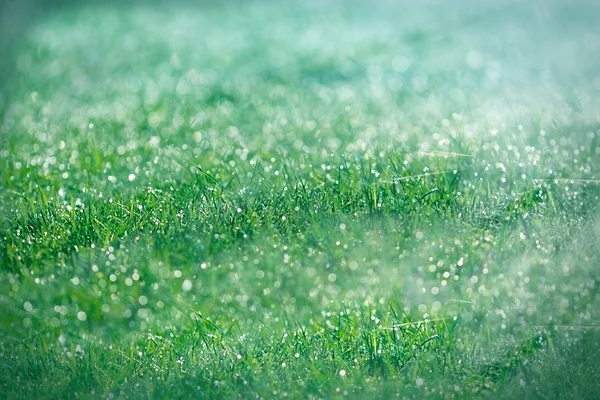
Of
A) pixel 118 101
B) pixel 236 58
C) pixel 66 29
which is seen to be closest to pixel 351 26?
pixel 236 58

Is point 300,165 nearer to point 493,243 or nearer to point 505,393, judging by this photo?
point 493,243

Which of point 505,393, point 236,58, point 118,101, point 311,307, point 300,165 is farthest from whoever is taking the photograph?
point 236,58

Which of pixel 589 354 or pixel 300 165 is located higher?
pixel 300 165

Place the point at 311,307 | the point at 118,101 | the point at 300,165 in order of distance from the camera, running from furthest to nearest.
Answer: the point at 118,101 < the point at 300,165 < the point at 311,307

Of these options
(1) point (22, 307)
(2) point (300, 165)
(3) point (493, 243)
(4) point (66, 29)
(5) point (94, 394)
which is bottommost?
(5) point (94, 394)

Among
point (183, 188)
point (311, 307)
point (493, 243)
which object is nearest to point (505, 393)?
point (493, 243)

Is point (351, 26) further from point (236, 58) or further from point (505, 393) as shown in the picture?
point (505, 393)

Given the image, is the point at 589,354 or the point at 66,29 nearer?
the point at 589,354
